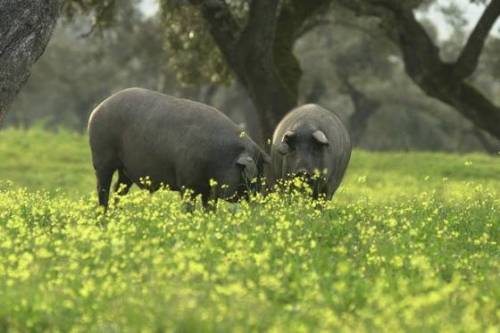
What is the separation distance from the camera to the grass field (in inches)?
291

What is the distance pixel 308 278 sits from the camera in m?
8.66

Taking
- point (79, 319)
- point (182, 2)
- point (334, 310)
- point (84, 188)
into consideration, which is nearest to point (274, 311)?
point (334, 310)

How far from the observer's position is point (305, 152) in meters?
13.6

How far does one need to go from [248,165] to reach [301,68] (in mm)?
19421

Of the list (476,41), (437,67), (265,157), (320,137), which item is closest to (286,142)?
(320,137)

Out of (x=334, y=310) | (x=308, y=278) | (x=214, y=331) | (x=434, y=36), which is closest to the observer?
(x=214, y=331)

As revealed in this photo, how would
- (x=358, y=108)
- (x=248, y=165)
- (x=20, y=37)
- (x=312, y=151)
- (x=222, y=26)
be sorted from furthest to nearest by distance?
1. (x=358, y=108)
2. (x=222, y=26)
3. (x=312, y=151)
4. (x=20, y=37)
5. (x=248, y=165)

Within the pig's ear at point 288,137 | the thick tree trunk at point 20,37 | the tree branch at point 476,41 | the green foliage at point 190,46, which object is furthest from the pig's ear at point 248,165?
the tree branch at point 476,41

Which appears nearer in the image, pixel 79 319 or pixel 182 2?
pixel 79 319

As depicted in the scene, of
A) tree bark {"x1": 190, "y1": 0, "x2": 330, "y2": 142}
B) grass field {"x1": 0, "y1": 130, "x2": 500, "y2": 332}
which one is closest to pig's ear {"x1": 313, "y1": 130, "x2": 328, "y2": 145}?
grass field {"x1": 0, "y1": 130, "x2": 500, "y2": 332}

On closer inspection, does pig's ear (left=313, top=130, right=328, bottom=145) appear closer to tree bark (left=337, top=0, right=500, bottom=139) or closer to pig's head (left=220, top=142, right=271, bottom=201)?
pig's head (left=220, top=142, right=271, bottom=201)

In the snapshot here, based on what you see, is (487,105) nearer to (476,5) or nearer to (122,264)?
(476,5)

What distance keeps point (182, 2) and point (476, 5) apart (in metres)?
7.99

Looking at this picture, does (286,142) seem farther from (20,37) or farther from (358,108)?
(358,108)
